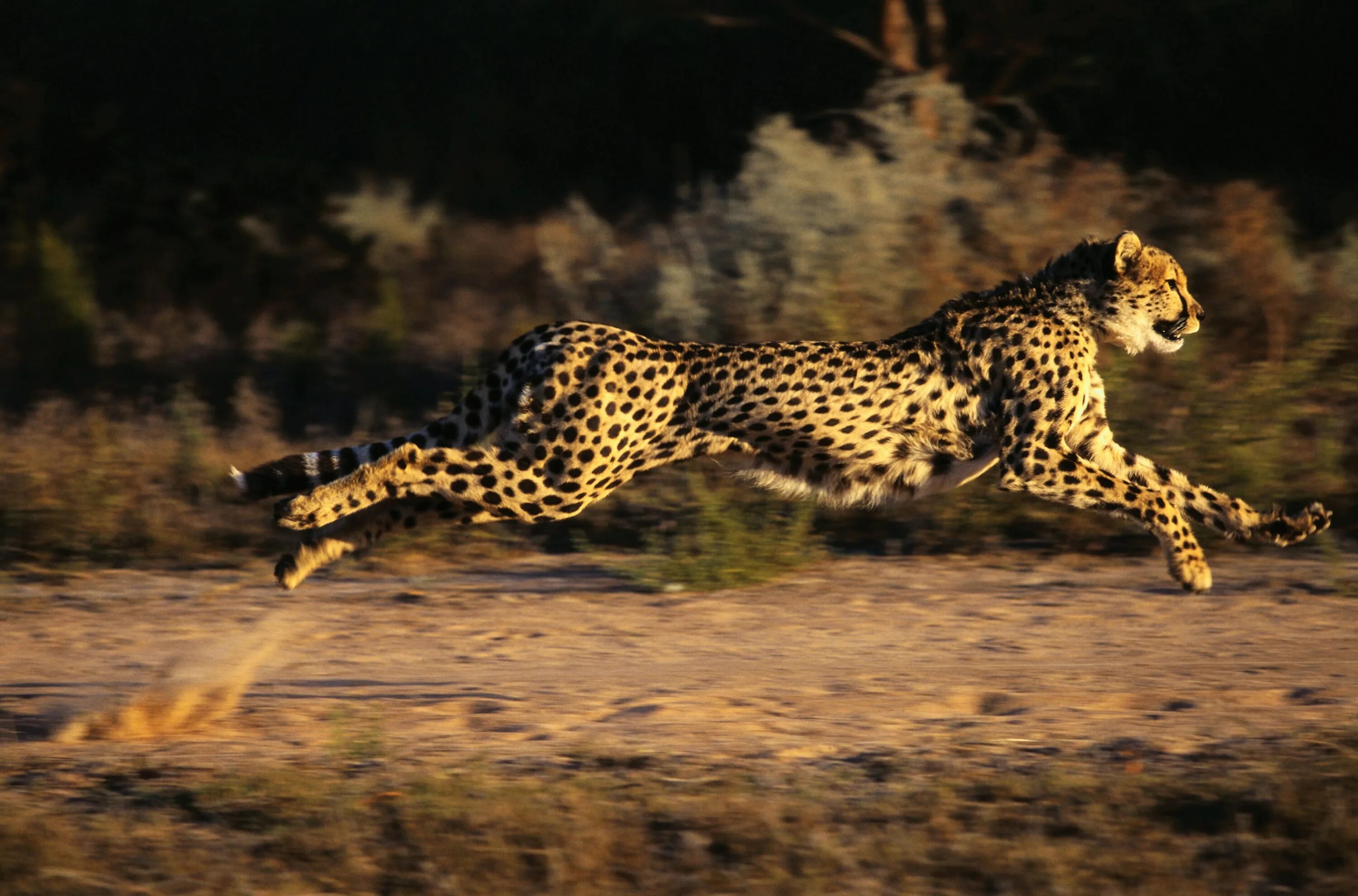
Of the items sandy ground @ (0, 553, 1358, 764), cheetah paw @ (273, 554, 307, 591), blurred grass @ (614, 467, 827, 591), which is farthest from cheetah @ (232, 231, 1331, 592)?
blurred grass @ (614, 467, 827, 591)

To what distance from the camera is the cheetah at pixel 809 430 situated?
20.5ft

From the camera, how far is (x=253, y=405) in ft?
33.3

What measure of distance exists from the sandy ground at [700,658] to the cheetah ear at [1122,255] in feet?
4.28

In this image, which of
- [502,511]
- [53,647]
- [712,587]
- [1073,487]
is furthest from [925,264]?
[53,647]

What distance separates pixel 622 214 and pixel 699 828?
38.3ft

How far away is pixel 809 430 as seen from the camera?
641 centimetres

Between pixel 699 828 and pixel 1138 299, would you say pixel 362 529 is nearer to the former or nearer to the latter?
pixel 699 828

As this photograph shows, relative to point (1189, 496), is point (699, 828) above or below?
below

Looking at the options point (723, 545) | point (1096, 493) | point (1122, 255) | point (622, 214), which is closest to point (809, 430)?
point (1096, 493)

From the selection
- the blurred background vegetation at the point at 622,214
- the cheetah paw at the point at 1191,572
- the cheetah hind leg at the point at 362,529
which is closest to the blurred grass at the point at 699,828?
the cheetah hind leg at the point at 362,529

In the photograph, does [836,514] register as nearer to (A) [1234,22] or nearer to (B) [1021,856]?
(B) [1021,856]

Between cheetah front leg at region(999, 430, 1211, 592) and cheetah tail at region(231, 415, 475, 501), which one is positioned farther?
cheetah front leg at region(999, 430, 1211, 592)

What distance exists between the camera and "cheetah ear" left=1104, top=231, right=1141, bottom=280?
6.85m

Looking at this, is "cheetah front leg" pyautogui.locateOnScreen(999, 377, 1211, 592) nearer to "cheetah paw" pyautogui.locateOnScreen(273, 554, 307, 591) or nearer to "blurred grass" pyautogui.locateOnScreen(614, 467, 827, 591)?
"blurred grass" pyautogui.locateOnScreen(614, 467, 827, 591)
